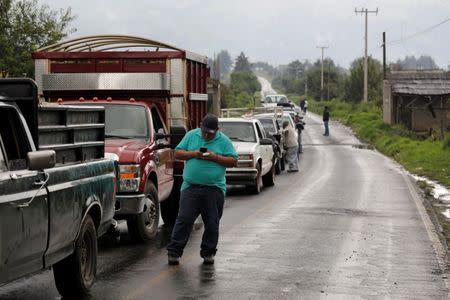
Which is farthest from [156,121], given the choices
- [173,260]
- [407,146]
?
[407,146]

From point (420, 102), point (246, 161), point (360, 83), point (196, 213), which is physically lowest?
point (246, 161)

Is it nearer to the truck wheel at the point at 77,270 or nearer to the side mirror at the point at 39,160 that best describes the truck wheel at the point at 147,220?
the truck wheel at the point at 77,270

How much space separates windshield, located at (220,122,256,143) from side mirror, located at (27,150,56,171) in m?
16.2

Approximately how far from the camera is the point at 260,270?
35.6 ft

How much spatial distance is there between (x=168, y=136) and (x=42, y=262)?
19.9 ft

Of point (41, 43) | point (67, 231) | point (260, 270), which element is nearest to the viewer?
point (67, 231)

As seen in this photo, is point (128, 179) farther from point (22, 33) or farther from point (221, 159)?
point (22, 33)

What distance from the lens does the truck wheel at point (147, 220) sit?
42.2ft

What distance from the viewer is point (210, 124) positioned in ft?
36.0

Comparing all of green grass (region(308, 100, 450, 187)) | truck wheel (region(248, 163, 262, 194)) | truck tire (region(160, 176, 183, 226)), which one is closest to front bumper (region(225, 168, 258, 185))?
truck wheel (region(248, 163, 262, 194))

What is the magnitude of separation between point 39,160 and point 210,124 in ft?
13.1

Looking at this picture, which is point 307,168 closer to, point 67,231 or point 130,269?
point 130,269

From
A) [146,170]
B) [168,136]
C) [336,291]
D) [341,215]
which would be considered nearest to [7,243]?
[336,291]

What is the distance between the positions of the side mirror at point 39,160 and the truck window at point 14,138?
26 cm
